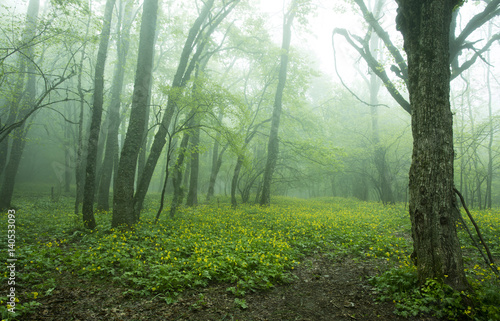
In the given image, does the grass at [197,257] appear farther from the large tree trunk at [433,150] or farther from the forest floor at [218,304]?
the large tree trunk at [433,150]

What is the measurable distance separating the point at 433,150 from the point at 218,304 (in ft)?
12.8

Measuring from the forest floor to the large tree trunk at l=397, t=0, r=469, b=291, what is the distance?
851 mm

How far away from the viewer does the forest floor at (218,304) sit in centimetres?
340

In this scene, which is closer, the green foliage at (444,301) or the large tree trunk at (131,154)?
the green foliage at (444,301)

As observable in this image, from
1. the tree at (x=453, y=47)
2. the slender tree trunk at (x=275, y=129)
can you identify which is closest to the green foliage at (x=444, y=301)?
the tree at (x=453, y=47)

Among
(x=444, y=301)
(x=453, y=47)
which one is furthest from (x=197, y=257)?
(x=453, y=47)

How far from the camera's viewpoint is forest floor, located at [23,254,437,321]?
3.40 meters

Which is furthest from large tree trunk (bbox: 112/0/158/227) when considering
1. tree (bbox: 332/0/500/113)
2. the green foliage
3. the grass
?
the green foliage

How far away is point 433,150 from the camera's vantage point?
3629 millimetres

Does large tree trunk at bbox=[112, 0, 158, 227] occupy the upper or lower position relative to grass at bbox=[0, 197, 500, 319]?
upper

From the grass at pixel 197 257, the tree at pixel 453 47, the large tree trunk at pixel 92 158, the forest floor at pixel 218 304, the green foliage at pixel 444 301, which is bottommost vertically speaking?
the forest floor at pixel 218 304

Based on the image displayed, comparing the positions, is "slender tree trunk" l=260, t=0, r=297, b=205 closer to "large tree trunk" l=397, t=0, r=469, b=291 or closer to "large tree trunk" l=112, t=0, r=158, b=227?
"large tree trunk" l=112, t=0, r=158, b=227

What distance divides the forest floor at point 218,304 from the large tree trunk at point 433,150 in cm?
85

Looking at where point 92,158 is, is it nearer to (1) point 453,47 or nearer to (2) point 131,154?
(2) point 131,154
